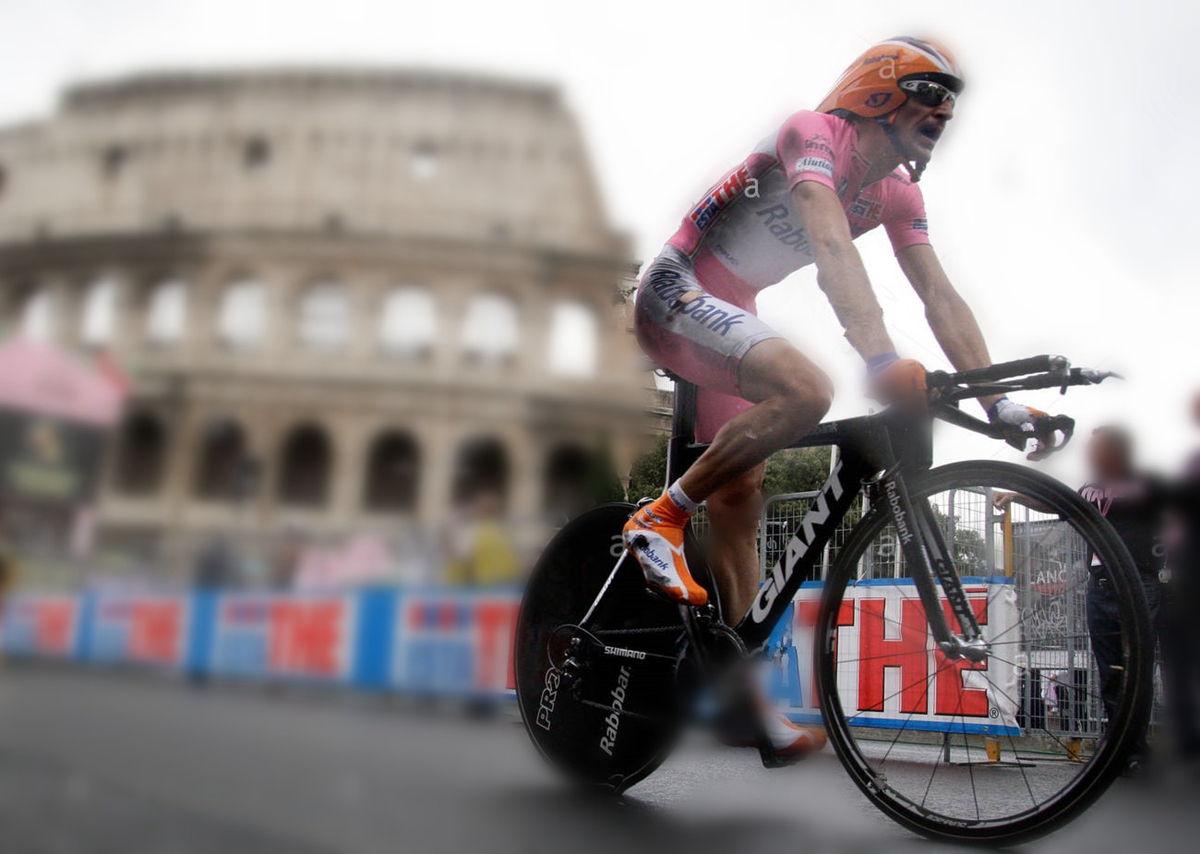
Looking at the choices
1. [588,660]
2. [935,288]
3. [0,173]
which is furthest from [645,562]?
[0,173]

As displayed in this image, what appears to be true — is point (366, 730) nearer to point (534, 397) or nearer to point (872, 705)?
point (534, 397)

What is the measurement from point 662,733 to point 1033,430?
1178 millimetres

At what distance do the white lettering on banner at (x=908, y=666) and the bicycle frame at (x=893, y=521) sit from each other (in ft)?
0.18

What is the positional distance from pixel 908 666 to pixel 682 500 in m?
0.63

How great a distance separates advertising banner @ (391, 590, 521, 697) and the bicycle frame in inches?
37.8

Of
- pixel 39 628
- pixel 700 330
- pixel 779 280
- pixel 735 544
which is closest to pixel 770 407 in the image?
pixel 700 330

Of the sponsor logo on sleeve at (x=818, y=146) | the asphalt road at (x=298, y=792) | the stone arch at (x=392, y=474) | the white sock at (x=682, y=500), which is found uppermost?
the sponsor logo on sleeve at (x=818, y=146)

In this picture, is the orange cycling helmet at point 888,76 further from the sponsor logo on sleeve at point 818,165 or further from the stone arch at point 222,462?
the stone arch at point 222,462

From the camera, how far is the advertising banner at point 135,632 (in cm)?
121

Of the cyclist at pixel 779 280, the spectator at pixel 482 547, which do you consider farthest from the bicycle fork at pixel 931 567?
the spectator at pixel 482 547

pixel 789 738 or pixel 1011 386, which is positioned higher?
pixel 1011 386

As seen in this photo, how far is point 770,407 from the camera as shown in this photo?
2.16m

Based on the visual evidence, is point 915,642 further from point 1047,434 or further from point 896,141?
point 896,141

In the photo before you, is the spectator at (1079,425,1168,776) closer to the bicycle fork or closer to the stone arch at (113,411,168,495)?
the bicycle fork
